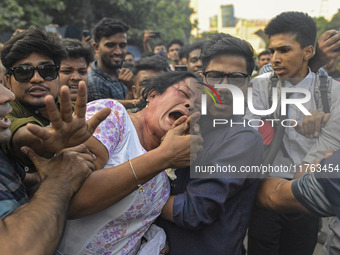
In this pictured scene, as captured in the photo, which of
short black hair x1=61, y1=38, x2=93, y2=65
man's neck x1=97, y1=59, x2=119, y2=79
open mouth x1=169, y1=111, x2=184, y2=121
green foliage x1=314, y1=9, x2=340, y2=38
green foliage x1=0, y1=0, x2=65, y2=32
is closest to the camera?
open mouth x1=169, y1=111, x2=184, y2=121

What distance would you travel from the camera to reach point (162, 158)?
1.50 metres

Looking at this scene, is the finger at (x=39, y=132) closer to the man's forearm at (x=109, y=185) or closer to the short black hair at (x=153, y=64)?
the man's forearm at (x=109, y=185)

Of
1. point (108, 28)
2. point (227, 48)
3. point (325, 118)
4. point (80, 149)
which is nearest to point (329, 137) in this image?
point (325, 118)

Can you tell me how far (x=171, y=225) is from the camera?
1.82 m

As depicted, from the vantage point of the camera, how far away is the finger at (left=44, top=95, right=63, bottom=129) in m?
1.18

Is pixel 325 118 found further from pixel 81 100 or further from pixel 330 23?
pixel 330 23

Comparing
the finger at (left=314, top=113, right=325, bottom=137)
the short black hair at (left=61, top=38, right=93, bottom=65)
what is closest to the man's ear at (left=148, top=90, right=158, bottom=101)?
the finger at (left=314, top=113, right=325, bottom=137)

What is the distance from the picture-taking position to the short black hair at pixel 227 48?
6.76 feet

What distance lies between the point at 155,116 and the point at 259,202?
2.50ft

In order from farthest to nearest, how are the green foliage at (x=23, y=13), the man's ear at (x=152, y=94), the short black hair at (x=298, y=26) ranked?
1. the green foliage at (x=23, y=13)
2. the short black hair at (x=298, y=26)
3. the man's ear at (x=152, y=94)

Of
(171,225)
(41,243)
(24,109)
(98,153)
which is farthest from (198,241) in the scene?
(24,109)

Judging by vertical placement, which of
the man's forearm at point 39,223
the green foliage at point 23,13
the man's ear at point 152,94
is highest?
the green foliage at point 23,13

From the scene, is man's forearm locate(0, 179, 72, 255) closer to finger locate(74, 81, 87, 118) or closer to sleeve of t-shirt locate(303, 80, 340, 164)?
finger locate(74, 81, 87, 118)

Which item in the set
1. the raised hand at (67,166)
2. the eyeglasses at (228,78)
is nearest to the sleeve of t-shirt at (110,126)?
the raised hand at (67,166)
